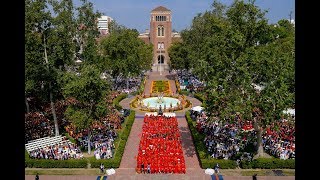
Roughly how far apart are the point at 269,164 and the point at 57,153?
15.3m

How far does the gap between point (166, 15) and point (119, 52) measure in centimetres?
3868

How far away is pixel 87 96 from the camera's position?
25.9 metres

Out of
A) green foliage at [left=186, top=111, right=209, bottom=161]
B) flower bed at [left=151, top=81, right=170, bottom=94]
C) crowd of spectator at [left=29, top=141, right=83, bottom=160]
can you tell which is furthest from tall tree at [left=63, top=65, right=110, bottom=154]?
flower bed at [left=151, top=81, right=170, bottom=94]

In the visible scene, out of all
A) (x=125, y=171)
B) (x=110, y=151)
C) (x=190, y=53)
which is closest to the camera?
(x=125, y=171)

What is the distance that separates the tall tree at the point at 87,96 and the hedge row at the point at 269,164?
443 inches

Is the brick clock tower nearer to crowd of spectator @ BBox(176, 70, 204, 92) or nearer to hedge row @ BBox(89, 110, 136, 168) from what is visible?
crowd of spectator @ BBox(176, 70, 204, 92)

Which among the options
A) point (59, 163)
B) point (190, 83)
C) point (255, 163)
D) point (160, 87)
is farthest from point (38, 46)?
point (190, 83)

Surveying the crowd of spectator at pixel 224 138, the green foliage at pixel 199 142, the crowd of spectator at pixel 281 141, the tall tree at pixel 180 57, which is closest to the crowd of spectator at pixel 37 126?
the green foliage at pixel 199 142

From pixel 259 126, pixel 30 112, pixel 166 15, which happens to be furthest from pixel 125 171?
pixel 166 15

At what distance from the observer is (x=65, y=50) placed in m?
29.7

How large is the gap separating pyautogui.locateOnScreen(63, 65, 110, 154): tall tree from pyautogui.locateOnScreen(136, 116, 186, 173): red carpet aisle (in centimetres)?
455

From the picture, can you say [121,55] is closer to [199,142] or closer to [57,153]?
[199,142]

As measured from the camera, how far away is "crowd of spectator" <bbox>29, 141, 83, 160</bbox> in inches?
1003
